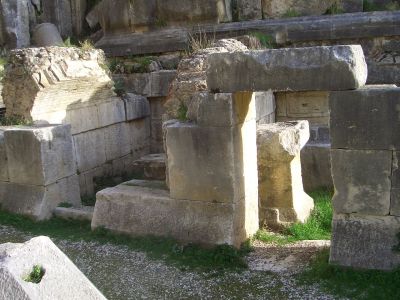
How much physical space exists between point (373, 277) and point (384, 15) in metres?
6.49

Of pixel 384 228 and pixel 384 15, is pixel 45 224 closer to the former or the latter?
pixel 384 228

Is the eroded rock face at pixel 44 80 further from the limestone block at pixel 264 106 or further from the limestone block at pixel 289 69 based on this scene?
the limestone block at pixel 289 69

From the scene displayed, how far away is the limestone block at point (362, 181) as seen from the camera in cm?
513

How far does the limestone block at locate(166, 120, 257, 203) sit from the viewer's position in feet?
19.3

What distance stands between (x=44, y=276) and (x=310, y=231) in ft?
14.7

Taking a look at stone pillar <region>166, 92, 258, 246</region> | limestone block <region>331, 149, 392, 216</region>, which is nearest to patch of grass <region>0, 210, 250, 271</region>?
stone pillar <region>166, 92, 258, 246</region>

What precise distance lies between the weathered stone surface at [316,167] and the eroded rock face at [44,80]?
12.2 ft

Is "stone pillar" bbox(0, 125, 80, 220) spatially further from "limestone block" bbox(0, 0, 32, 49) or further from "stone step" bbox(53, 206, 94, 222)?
"limestone block" bbox(0, 0, 32, 49)

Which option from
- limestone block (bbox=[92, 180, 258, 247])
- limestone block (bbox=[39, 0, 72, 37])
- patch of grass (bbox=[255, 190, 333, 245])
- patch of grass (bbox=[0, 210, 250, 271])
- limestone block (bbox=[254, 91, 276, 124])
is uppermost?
limestone block (bbox=[39, 0, 72, 37])

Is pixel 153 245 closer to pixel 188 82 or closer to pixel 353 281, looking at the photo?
pixel 188 82

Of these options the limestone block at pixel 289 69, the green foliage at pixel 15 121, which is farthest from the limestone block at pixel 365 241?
the green foliage at pixel 15 121

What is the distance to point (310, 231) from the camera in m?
6.77

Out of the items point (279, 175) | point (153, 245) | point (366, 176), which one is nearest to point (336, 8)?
point (279, 175)

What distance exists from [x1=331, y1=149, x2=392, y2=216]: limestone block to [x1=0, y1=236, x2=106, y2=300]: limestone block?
3066mm
